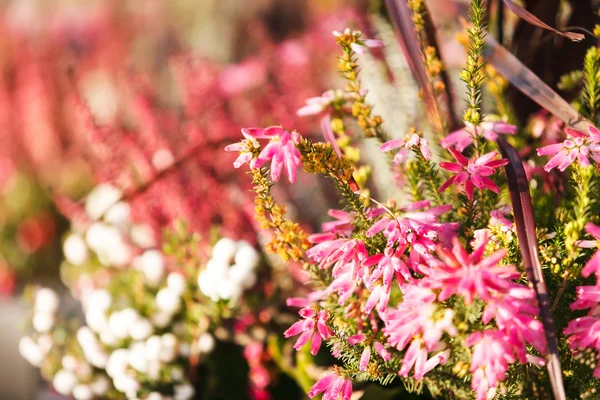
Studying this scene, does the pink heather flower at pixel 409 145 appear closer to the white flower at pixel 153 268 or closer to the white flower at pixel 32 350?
the white flower at pixel 153 268

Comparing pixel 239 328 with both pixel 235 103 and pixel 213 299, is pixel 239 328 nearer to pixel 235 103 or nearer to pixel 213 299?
pixel 213 299

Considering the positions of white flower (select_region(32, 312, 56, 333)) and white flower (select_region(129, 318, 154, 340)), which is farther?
white flower (select_region(32, 312, 56, 333))

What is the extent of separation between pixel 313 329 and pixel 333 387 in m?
0.05

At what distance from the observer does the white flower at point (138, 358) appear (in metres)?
0.72

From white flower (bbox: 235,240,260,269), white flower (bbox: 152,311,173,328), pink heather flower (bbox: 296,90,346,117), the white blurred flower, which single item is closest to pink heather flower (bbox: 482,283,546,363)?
pink heather flower (bbox: 296,90,346,117)

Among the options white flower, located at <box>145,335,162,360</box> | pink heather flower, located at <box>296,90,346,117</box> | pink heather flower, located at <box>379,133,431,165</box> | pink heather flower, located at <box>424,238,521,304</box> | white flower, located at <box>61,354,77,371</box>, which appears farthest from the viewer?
white flower, located at <box>61,354,77,371</box>

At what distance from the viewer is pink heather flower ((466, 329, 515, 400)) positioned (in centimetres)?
34

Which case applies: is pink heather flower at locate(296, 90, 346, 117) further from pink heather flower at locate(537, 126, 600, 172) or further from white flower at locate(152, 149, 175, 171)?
white flower at locate(152, 149, 175, 171)

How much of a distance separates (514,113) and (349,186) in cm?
38

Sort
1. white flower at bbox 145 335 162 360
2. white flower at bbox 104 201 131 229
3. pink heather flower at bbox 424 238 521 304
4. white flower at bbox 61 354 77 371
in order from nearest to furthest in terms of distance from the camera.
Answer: pink heather flower at bbox 424 238 521 304 < white flower at bbox 145 335 162 360 < white flower at bbox 61 354 77 371 < white flower at bbox 104 201 131 229

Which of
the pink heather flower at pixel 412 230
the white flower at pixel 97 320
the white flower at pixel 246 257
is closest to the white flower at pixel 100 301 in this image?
the white flower at pixel 97 320

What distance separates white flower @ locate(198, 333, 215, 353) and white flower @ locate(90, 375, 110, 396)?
0.59ft

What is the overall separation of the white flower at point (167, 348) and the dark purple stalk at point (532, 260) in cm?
48

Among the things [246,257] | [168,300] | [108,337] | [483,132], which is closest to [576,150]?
[483,132]
